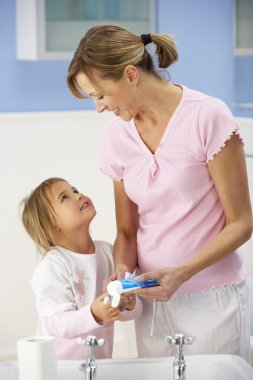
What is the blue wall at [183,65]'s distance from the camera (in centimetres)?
332

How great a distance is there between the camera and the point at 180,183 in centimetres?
184

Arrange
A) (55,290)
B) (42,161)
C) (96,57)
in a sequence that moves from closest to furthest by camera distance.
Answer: (96,57)
(55,290)
(42,161)

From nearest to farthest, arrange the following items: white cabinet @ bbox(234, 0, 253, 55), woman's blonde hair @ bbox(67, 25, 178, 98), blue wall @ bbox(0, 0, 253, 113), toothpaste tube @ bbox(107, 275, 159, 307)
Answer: toothpaste tube @ bbox(107, 275, 159, 307) → woman's blonde hair @ bbox(67, 25, 178, 98) → blue wall @ bbox(0, 0, 253, 113) → white cabinet @ bbox(234, 0, 253, 55)

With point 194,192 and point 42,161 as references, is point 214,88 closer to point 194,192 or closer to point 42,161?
point 42,161

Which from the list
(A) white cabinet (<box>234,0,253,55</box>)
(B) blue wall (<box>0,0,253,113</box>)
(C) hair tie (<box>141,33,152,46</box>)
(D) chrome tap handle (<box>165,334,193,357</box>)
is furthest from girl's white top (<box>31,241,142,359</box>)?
(A) white cabinet (<box>234,0,253,55</box>)

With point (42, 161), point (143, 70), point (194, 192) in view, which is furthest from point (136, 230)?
point (42, 161)

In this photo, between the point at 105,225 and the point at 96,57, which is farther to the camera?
the point at 105,225

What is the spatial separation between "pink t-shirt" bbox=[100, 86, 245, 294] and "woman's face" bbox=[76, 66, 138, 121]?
95 millimetres

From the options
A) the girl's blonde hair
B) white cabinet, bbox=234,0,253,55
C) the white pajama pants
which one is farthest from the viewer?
white cabinet, bbox=234,0,253,55

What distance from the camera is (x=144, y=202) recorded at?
74.9 inches

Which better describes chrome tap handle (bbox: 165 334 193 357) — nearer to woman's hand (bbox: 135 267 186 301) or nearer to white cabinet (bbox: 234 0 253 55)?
woman's hand (bbox: 135 267 186 301)

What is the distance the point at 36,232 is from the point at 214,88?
1697 mm

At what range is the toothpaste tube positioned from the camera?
1.71 meters

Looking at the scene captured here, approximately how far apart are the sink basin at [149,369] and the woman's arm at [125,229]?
0.26 meters
